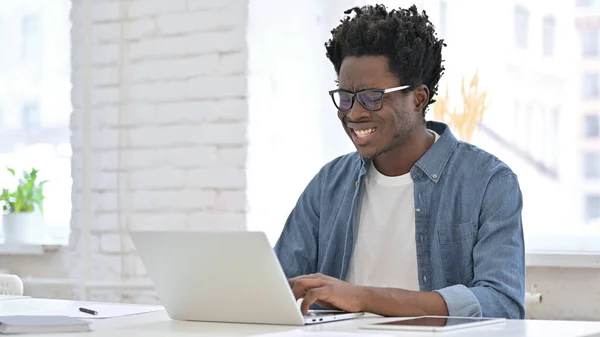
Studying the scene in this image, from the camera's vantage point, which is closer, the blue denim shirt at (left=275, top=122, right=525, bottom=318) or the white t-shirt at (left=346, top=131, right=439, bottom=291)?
the blue denim shirt at (left=275, top=122, right=525, bottom=318)

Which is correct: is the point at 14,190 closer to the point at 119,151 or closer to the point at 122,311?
the point at 119,151

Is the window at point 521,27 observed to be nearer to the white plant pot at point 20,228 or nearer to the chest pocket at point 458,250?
the chest pocket at point 458,250

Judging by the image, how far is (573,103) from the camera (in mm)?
3324

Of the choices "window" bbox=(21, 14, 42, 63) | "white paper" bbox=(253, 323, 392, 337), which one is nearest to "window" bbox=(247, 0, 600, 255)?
"window" bbox=(21, 14, 42, 63)

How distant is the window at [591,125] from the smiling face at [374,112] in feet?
3.59

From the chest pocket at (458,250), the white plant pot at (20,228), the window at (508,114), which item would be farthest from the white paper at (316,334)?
the white plant pot at (20,228)

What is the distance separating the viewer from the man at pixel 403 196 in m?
2.26

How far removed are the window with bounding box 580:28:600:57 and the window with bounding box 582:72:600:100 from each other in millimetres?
67

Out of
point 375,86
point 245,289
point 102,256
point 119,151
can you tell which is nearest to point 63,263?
point 102,256

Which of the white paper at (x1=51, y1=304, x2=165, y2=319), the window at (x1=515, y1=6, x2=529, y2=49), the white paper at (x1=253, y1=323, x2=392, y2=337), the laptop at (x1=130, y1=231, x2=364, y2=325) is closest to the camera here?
the white paper at (x1=253, y1=323, x2=392, y2=337)

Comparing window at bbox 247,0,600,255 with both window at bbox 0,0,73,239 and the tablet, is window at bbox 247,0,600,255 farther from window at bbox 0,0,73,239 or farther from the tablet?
the tablet

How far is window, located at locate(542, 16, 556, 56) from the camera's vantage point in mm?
3354

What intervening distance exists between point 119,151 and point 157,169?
168mm

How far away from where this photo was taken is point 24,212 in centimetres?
413
